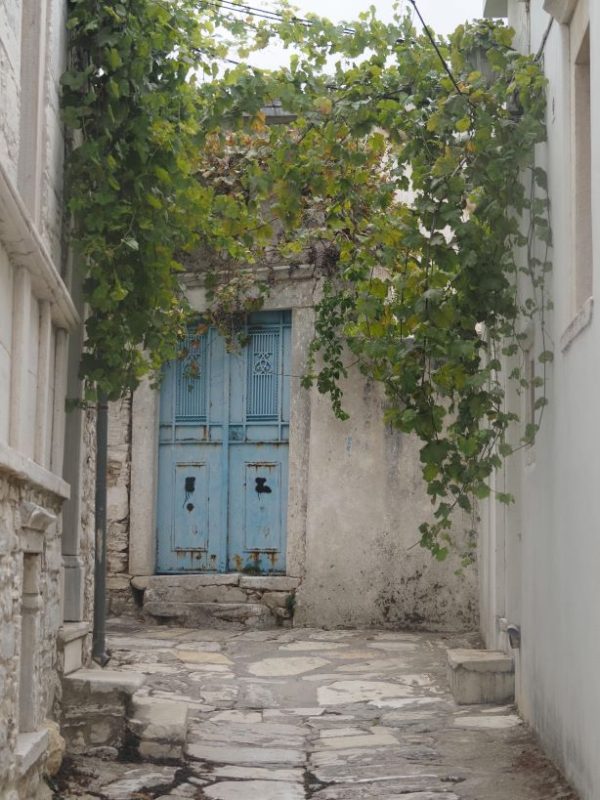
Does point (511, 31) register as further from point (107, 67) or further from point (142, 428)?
point (142, 428)

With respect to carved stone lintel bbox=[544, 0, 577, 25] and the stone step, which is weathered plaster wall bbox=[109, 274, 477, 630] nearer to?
the stone step

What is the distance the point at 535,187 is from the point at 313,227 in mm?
4857

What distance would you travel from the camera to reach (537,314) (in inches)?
255

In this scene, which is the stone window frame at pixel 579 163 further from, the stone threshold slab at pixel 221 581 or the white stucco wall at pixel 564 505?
the stone threshold slab at pixel 221 581

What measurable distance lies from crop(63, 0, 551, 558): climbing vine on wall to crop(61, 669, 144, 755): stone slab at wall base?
1.70 metres

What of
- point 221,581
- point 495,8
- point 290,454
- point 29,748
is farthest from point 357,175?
point 221,581

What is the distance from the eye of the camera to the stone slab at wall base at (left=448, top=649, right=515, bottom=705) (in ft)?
24.8

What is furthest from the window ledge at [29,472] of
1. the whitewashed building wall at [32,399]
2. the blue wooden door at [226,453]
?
the blue wooden door at [226,453]

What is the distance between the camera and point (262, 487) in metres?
11.3

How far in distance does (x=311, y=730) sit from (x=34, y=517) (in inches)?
111

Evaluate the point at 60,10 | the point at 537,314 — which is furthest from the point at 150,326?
the point at 537,314

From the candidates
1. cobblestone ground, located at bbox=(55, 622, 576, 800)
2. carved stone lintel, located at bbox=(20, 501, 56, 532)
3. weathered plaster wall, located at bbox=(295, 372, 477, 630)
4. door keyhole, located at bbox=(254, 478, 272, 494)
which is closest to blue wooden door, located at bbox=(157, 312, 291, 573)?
door keyhole, located at bbox=(254, 478, 272, 494)

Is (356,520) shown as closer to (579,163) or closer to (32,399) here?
(32,399)

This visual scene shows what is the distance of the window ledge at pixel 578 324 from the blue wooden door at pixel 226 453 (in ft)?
19.9
